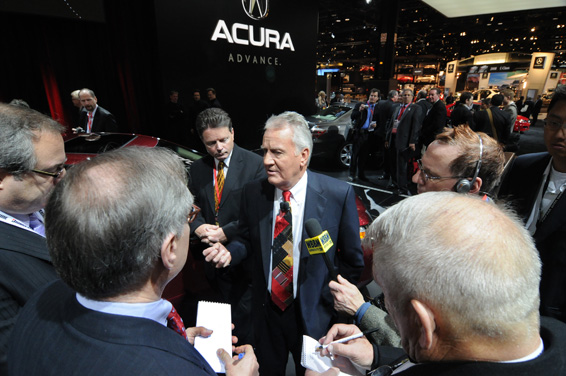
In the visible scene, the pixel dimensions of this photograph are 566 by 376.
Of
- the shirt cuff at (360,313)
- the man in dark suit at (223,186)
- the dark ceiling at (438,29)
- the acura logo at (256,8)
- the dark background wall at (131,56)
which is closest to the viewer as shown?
the shirt cuff at (360,313)

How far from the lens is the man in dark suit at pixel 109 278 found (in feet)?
2.17

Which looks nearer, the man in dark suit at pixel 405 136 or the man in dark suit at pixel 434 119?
the man in dark suit at pixel 405 136

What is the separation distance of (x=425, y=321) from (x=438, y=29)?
2850 cm

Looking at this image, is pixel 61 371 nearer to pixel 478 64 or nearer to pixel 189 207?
pixel 189 207

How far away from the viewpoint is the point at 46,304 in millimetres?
813

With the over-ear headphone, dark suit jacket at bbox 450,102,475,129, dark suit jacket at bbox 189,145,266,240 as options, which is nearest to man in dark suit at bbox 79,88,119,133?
dark suit jacket at bbox 189,145,266,240

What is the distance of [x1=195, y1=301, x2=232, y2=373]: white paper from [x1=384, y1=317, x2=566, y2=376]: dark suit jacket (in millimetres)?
740

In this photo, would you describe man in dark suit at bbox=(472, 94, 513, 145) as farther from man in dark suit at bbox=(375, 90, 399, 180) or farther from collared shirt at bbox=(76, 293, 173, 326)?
collared shirt at bbox=(76, 293, 173, 326)

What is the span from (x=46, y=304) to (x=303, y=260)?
1.21 metres

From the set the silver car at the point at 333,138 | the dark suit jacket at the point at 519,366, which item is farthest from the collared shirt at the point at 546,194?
the silver car at the point at 333,138

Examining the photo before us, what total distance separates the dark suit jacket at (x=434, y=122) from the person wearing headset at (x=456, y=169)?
17.0 ft

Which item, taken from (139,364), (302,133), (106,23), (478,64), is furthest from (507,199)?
(478,64)

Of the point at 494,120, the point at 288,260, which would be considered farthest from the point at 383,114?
the point at 288,260

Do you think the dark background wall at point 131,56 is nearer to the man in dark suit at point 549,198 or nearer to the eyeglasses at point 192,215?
the eyeglasses at point 192,215
